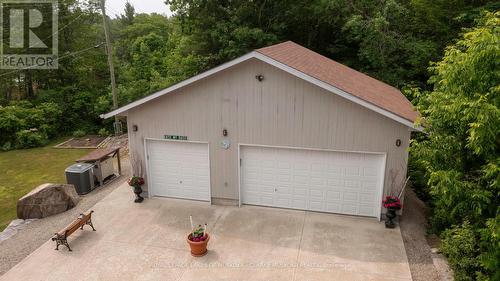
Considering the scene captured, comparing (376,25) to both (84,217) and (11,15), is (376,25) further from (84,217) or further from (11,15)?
(11,15)

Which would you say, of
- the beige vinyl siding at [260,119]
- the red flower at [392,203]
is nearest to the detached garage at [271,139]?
the beige vinyl siding at [260,119]

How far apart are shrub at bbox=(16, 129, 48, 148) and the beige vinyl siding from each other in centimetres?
1218

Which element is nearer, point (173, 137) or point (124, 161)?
point (173, 137)

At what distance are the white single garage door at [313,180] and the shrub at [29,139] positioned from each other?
1509cm

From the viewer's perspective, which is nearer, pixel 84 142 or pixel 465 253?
pixel 465 253

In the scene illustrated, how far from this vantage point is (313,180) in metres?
10.5

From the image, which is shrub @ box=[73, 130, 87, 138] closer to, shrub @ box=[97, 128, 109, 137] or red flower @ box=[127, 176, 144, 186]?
shrub @ box=[97, 128, 109, 137]

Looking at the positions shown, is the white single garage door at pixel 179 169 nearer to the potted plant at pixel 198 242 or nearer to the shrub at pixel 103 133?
the potted plant at pixel 198 242

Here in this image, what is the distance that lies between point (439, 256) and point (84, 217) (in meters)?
8.98

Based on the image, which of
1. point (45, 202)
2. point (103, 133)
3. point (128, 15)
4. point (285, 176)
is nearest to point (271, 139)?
point (285, 176)

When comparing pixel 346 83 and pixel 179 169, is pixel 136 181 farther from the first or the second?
pixel 346 83

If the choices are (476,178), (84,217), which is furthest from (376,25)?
(84,217)

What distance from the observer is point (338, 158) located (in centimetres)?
1012

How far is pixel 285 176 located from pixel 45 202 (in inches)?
291
